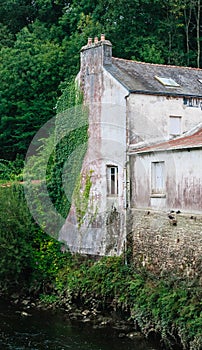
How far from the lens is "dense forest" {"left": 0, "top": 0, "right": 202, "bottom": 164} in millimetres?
35094

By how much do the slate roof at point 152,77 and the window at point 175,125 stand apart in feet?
3.69

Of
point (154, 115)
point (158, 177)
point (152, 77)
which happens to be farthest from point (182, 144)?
point (152, 77)

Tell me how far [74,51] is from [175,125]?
48.1 feet

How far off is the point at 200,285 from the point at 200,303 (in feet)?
3.28

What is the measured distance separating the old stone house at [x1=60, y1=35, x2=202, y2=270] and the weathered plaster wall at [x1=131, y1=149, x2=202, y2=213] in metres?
0.04

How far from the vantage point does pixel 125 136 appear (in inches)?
850

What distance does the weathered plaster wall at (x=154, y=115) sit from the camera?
70.2 ft

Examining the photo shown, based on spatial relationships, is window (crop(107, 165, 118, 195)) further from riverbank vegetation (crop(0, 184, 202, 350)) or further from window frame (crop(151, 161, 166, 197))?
riverbank vegetation (crop(0, 184, 202, 350))

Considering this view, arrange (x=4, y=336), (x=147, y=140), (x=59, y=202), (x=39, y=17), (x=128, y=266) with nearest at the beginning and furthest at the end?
(x=4, y=336)
(x=128, y=266)
(x=147, y=140)
(x=59, y=202)
(x=39, y=17)

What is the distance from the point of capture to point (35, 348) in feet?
56.6

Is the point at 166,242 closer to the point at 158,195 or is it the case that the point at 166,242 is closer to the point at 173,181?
the point at 158,195

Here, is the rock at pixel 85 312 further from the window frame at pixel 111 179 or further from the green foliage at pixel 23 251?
the window frame at pixel 111 179

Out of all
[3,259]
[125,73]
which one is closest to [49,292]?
[3,259]

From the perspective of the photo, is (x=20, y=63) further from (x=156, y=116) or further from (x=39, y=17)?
(x=156, y=116)
